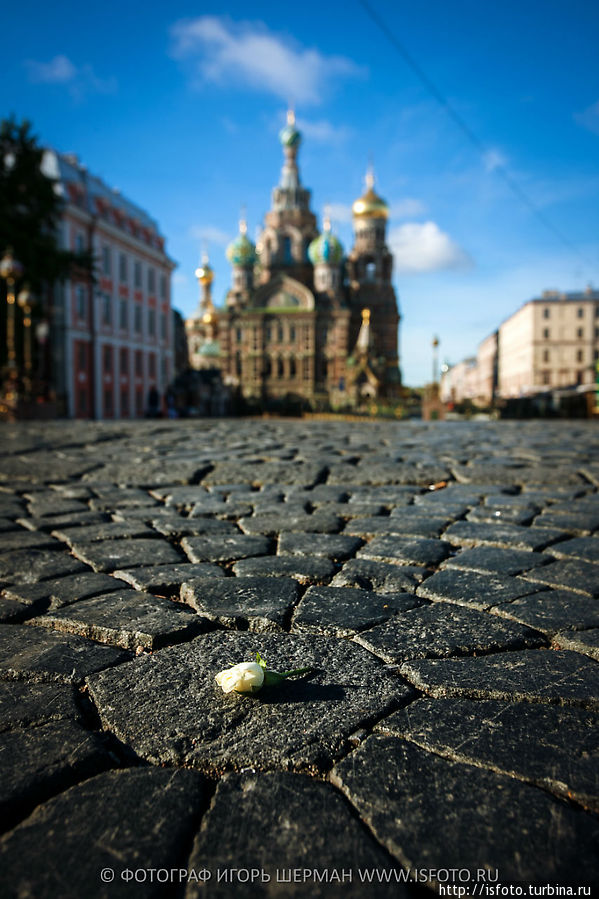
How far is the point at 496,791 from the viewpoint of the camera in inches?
44.8

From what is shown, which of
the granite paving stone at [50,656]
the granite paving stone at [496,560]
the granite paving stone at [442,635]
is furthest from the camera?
the granite paving stone at [496,560]

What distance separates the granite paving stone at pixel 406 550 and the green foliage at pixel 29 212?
21.6 metres

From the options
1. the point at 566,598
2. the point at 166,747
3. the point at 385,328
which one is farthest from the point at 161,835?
the point at 385,328

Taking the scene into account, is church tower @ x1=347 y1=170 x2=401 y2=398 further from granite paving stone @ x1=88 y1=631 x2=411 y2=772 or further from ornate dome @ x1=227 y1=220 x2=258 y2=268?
granite paving stone @ x1=88 y1=631 x2=411 y2=772

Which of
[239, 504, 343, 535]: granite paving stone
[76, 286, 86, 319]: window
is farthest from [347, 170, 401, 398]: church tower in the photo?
[239, 504, 343, 535]: granite paving stone

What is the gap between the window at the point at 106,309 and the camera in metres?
Answer: 33.6

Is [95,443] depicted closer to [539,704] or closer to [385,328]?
[539,704]

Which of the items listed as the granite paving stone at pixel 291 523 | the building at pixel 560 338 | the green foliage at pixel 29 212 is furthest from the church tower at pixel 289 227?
the granite paving stone at pixel 291 523

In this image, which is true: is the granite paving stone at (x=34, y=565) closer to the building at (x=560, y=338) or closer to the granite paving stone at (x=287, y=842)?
the granite paving stone at (x=287, y=842)

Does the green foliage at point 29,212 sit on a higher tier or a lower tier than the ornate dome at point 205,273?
lower

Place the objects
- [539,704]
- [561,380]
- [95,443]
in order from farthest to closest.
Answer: [561,380]
[95,443]
[539,704]

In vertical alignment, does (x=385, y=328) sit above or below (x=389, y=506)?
above

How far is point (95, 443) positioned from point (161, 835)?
7925 mm

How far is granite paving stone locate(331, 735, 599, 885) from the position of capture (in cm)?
97
